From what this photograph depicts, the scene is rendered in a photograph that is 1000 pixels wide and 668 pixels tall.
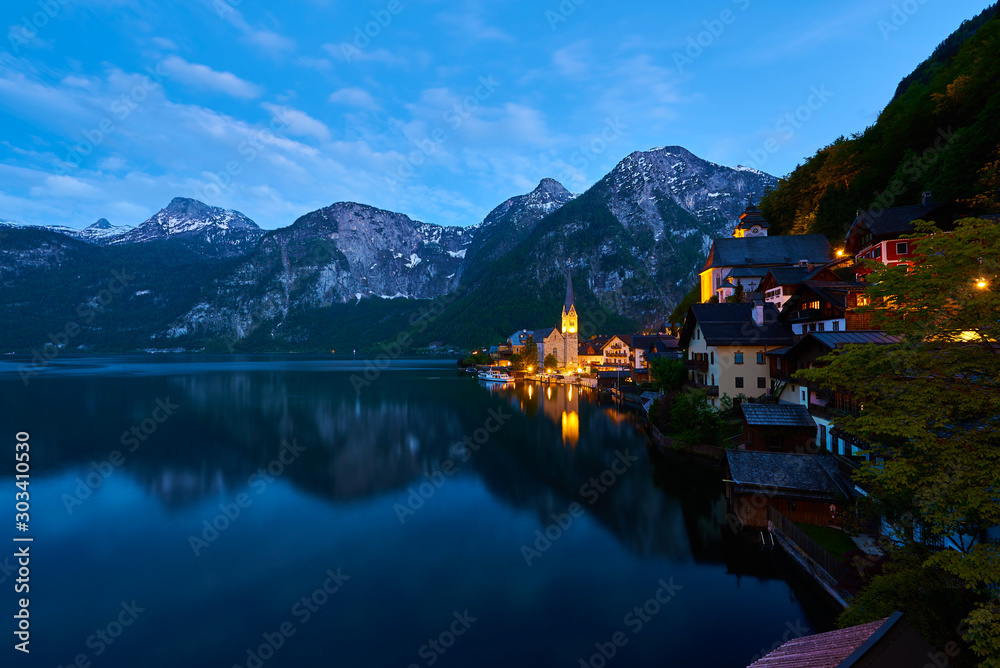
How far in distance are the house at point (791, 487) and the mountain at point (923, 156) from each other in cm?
3341

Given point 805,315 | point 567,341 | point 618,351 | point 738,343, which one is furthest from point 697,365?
point 567,341

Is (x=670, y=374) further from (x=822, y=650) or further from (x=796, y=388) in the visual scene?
(x=822, y=650)

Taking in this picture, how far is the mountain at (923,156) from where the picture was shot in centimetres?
4312

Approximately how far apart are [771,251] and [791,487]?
172 feet

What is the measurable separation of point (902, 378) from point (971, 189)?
47.3 m

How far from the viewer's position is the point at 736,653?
16.3 metres

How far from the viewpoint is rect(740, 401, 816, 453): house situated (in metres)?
30.1

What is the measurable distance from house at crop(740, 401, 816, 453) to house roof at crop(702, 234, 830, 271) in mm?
40326

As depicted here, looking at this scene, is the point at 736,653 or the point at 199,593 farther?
the point at 199,593

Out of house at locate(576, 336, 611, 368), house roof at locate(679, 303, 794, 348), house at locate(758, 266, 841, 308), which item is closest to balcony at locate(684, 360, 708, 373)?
house roof at locate(679, 303, 794, 348)

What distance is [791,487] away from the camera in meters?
23.2

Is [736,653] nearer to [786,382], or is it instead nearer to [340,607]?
[340,607]

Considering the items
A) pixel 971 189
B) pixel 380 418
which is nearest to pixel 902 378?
pixel 971 189

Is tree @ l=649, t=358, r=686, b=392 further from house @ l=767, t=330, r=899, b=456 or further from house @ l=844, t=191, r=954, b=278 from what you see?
house @ l=844, t=191, r=954, b=278
